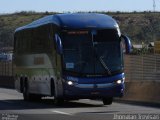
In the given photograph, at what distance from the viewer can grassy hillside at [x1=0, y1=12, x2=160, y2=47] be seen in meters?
107

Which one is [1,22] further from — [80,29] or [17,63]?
[80,29]

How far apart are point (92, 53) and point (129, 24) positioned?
110 metres

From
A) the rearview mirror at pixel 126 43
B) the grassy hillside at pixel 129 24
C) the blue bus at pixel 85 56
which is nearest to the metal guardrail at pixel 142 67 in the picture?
the rearview mirror at pixel 126 43

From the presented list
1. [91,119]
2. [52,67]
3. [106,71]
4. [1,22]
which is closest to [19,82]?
[52,67]

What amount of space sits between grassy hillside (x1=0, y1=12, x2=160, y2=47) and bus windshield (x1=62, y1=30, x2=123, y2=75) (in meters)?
74.5

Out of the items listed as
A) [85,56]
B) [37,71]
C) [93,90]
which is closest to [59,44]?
[85,56]

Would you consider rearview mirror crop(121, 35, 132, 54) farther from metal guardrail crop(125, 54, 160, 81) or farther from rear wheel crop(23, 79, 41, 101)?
rear wheel crop(23, 79, 41, 101)

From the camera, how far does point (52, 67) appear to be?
26797mm

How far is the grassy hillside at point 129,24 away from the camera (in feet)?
352

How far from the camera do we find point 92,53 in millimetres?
25484

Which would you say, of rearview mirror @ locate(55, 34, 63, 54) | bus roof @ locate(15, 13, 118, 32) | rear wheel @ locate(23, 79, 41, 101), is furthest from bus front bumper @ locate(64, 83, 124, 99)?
rear wheel @ locate(23, 79, 41, 101)

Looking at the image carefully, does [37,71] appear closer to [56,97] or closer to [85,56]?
[56,97]

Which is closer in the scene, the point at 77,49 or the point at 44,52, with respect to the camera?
the point at 77,49

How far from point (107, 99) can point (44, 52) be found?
11.1 ft
